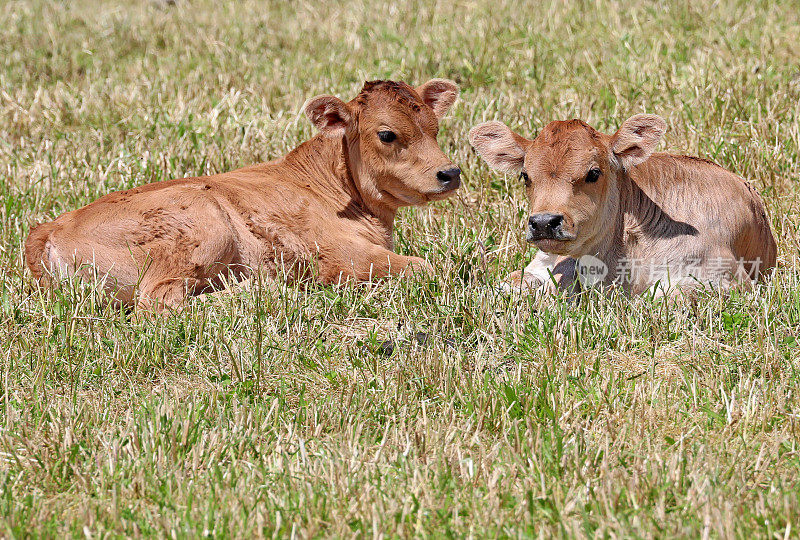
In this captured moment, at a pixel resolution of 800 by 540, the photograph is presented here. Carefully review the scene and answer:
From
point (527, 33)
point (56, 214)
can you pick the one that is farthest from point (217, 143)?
point (527, 33)

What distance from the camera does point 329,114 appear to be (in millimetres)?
7109

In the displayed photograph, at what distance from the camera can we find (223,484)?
409 cm

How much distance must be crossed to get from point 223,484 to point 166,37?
925 centimetres

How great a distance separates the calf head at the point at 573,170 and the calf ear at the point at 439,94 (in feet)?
3.44

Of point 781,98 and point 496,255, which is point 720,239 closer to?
point 496,255

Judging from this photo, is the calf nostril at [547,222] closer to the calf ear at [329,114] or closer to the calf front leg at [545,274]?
the calf front leg at [545,274]

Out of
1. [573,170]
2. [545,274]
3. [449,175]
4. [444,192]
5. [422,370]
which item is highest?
[573,170]

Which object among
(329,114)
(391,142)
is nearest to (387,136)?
(391,142)

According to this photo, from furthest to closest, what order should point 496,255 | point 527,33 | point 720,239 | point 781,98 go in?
point 527,33 → point 781,98 → point 496,255 → point 720,239

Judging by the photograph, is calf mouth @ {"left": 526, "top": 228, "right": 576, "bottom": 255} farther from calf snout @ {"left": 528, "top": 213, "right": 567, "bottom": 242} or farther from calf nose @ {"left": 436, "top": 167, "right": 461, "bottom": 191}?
calf nose @ {"left": 436, "top": 167, "right": 461, "bottom": 191}

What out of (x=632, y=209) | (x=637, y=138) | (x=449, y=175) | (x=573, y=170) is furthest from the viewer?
(x=449, y=175)

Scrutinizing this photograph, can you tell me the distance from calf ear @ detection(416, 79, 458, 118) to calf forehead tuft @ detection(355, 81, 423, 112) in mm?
382

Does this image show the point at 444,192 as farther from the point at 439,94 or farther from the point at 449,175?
the point at 439,94

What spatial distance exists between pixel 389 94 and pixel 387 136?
296 millimetres
